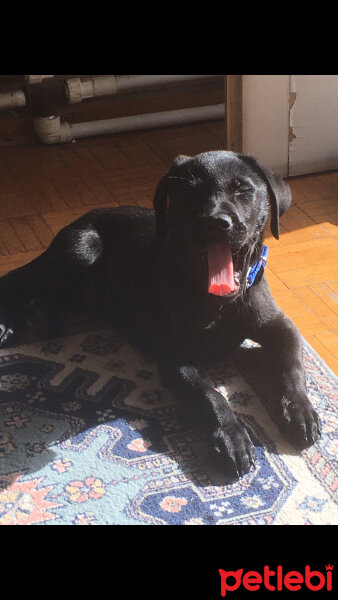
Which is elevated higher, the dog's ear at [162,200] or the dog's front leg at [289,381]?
the dog's ear at [162,200]

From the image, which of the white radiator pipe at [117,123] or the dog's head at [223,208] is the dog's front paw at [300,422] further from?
the white radiator pipe at [117,123]

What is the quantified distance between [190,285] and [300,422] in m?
0.56

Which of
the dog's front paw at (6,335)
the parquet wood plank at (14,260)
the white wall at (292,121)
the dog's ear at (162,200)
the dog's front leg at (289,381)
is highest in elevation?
the dog's ear at (162,200)

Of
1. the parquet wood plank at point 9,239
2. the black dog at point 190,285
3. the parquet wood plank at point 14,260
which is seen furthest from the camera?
the parquet wood plank at point 9,239

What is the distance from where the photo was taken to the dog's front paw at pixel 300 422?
246 cm

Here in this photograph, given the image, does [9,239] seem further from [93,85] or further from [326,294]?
[326,294]

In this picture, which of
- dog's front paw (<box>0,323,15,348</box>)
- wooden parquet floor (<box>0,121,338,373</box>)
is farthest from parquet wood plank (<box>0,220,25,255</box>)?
dog's front paw (<box>0,323,15,348</box>)

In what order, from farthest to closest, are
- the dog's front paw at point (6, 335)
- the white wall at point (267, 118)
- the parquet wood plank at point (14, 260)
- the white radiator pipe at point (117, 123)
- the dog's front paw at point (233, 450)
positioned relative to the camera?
the white radiator pipe at point (117, 123), the white wall at point (267, 118), the parquet wood plank at point (14, 260), the dog's front paw at point (6, 335), the dog's front paw at point (233, 450)

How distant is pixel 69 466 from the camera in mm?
2418

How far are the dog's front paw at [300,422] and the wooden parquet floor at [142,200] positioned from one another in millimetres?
337

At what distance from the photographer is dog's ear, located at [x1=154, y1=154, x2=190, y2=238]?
2609 mm

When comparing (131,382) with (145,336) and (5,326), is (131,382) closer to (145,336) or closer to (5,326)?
(145,336)

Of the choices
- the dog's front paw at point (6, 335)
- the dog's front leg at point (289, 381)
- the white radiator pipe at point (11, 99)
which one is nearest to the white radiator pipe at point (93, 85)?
the white radiator pipe at point (11, 99)
